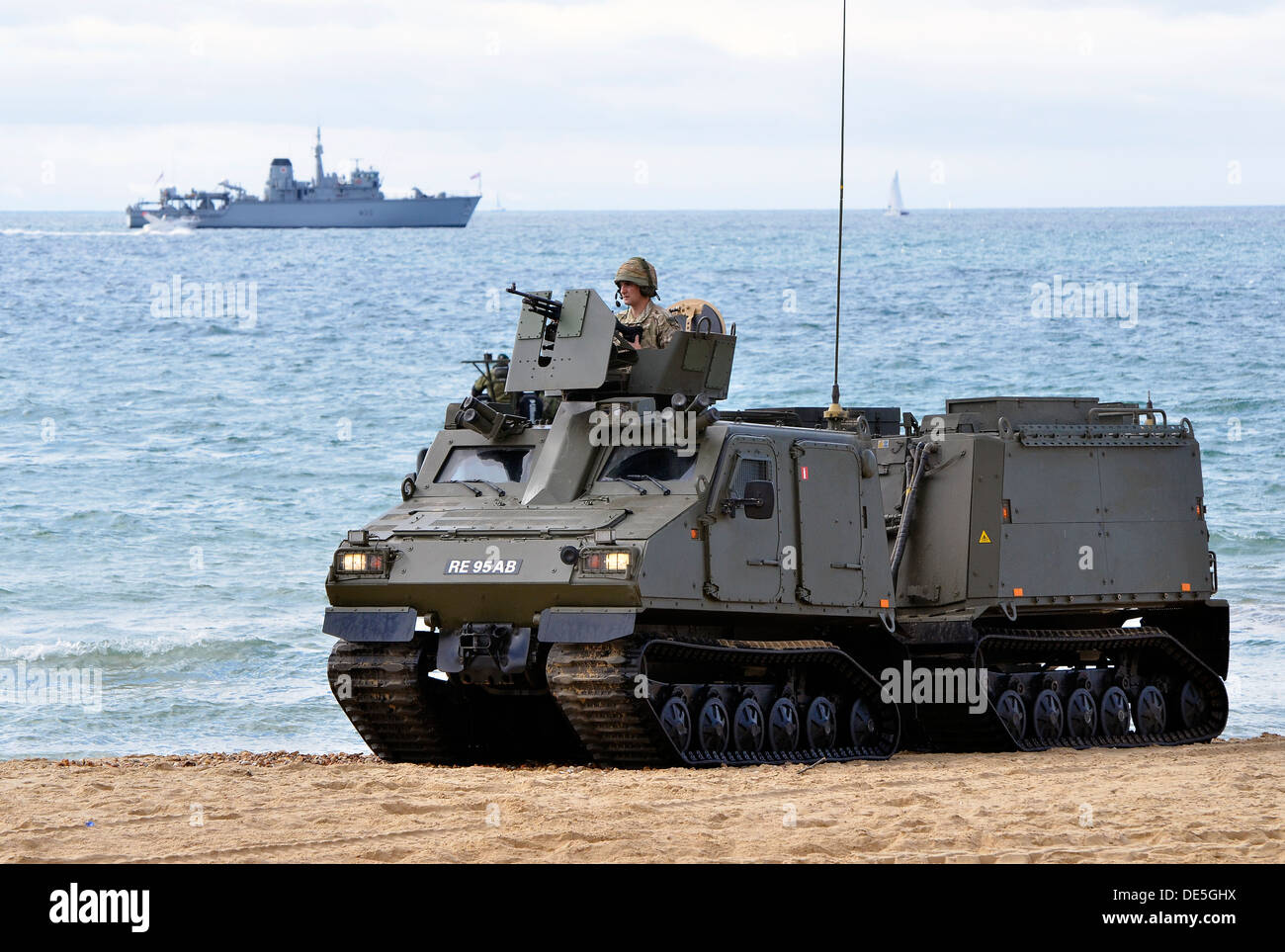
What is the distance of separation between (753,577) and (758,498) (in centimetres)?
54

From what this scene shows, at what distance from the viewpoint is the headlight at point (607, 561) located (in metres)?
11.7

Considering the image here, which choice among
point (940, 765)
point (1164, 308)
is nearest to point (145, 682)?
point (940, 765)

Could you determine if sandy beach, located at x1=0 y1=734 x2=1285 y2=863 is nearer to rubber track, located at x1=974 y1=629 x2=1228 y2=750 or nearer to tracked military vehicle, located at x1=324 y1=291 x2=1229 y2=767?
tracked military vehicle, located at x1=324 y1=291 x2=1229 y2=767

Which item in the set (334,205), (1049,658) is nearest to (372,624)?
(1049,658)

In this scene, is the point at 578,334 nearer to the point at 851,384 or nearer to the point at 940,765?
the point at 940,765

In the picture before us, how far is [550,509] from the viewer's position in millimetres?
12688

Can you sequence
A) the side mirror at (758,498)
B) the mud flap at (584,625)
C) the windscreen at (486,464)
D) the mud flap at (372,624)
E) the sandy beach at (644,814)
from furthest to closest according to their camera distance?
1. the windscreen at (486,464)
2. the side mirror at (758,498)
3. the mud flap at (372,624)
4. the mud flap at (584,625)
5. the sandy beach at (644,814)

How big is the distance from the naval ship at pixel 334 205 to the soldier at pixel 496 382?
106657 millimetres

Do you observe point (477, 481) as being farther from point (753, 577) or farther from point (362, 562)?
point (753, 577)

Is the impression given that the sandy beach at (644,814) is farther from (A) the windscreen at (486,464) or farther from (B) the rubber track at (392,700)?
(A) the windscreen at (486,464)

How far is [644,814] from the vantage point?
9.85m

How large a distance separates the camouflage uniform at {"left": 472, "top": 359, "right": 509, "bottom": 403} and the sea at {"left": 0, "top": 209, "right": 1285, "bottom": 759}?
152 inches

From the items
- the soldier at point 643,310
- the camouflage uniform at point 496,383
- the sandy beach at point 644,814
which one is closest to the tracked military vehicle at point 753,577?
the camouflage uniform at point 496,383
